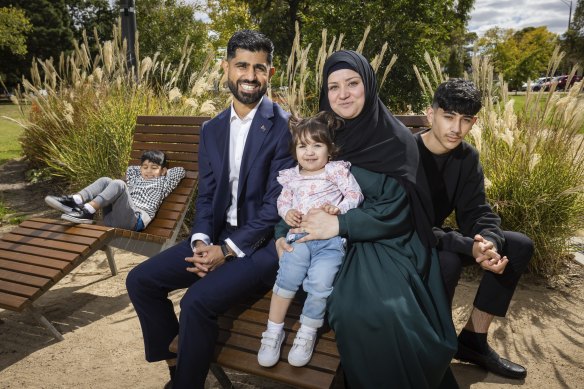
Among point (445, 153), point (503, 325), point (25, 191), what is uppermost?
point (445, 153)

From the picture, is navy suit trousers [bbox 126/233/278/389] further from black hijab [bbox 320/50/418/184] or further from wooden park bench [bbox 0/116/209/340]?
wooden park bench [bbox 0/116/209/340]

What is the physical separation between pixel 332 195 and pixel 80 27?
37897 mm

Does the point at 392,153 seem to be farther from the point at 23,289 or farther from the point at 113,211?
the point at 113,211

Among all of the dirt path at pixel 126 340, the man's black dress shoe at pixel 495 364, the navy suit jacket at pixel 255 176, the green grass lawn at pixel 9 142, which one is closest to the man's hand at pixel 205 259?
the navy suit jacket at pixel 255 176

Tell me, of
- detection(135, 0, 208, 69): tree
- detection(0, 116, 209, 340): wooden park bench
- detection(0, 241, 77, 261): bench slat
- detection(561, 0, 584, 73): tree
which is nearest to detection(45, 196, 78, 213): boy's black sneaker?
detection(0, 116, 209, 340): wooden park bench

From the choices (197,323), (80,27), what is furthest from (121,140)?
(80,27)

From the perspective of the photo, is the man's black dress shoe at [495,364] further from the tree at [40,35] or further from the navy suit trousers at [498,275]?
the tree at [40,35]

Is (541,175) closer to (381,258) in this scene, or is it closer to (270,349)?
(381,258)

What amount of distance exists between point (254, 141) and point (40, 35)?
34.3 metres

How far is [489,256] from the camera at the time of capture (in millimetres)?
2254

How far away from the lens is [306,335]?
6.23 ft

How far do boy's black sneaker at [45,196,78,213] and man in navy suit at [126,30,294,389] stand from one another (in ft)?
4.99

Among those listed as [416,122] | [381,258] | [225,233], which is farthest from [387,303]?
[416,122]

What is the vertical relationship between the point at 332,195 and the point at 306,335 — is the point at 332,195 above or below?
above
